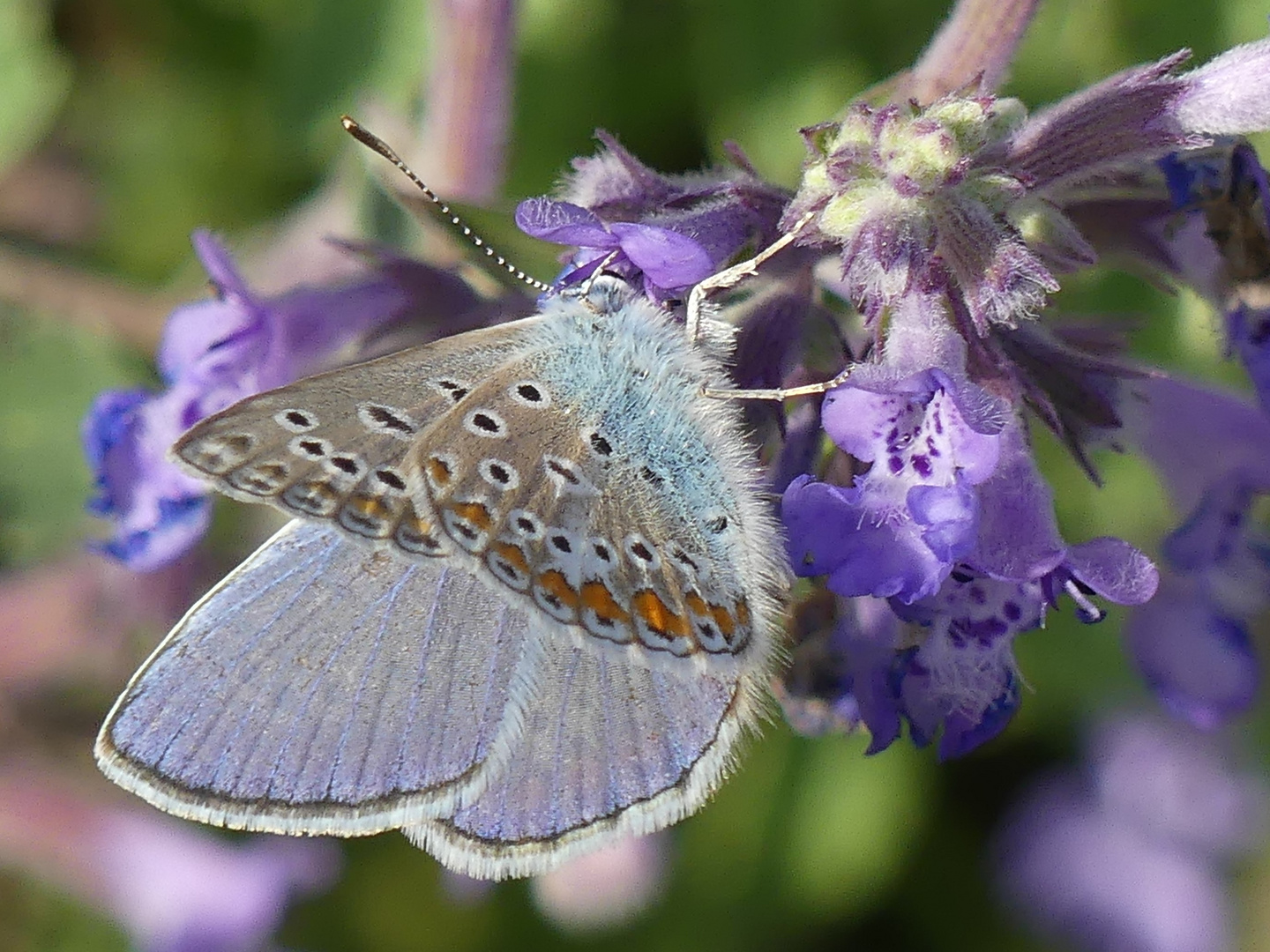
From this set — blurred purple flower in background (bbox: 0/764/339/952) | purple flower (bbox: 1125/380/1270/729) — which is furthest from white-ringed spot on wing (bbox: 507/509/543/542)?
blurred purple flower in background (bbox: 0/764/339/952)

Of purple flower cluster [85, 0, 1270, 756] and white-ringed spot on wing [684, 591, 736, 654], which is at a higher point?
purple flower cluster [85, 0, 1270, 756]

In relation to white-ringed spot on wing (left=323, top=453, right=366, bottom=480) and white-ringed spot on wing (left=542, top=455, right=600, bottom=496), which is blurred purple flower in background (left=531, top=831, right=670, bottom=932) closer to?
white-ringed spot on wing (left=542, top=455, right=600, bottom=496)

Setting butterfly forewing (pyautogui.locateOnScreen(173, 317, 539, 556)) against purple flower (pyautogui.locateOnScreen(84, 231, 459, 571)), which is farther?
purple flower (pyautogui.locateOnScreen(84, 231, 459, 571))

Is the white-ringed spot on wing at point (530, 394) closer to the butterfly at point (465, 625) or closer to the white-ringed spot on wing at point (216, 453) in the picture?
the butterfly at point (465, 625)

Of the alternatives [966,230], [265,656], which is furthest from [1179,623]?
[265,656]

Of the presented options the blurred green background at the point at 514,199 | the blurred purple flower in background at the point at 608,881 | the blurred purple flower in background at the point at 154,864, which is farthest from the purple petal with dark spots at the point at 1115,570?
the blurred purple flower in background at the point at 154,864

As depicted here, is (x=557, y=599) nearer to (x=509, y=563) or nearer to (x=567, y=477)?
(x=509, y=563)
